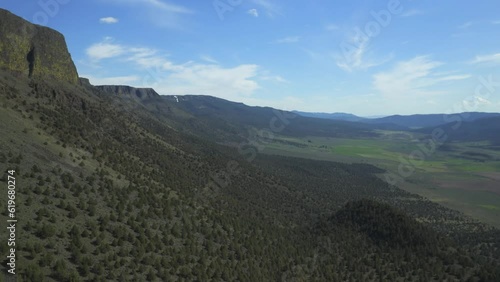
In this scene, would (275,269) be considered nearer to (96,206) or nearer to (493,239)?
(96,206)

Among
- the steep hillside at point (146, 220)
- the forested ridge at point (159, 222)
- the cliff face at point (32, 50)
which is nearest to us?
the steep hillside at point (146, 220)

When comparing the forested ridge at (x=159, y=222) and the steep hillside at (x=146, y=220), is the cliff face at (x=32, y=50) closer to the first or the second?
the steep hillside at (x=146, y=220)

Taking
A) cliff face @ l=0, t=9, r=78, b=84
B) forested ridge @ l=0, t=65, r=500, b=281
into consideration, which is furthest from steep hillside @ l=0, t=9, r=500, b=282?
cliff face @ l=0, t=9, r=78, b=84

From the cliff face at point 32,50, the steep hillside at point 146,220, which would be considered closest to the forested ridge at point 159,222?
the steep hillside at point 146,220

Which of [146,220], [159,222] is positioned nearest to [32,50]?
[146,220]

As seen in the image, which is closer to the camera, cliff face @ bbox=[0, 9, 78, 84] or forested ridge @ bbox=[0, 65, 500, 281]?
forested ridge @ bbox=[0, 65, 500, 281]

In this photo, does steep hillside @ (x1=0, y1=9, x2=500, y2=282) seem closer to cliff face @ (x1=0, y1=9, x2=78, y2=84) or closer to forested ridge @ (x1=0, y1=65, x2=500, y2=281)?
forested ridge @ (x1=0, y1=65, x2=500, y2=281)

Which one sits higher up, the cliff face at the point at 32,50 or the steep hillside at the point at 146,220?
the cliff face at the point at 32,50

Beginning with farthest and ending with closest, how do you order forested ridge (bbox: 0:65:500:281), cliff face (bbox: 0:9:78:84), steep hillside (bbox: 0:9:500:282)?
cliff face (bbox: 0:9:78:84)
forested ridge (bbox: 0:65:500:281)
steep hillside (bbox: 0:9:500:282)
